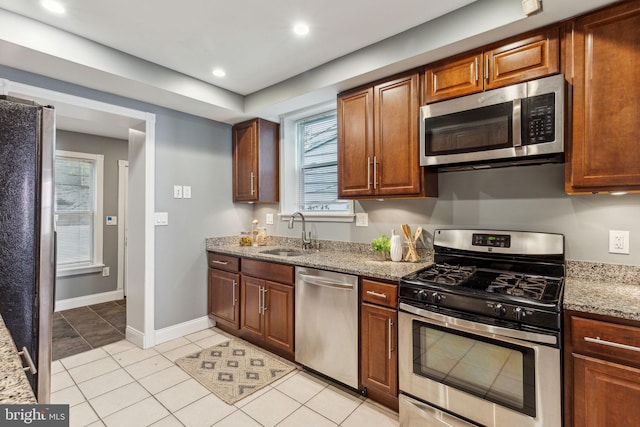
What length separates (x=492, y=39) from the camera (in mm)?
1918

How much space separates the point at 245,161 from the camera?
142 inches

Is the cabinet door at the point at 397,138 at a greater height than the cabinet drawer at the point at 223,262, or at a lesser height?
greater

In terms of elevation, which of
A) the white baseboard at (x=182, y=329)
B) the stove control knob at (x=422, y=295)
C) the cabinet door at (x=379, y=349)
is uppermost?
the stove control knob at (x=422, y=295)

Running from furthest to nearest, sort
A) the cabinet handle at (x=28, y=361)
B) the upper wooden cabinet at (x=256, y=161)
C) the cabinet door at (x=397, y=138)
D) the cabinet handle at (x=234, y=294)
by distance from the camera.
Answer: the upper wooden cabinet at (x=256, y=161) < the cabinet handle at (x=234, y=294) < the cabinet door at (x=397, y=138) < the cabinet handle at (x=28, y=361)

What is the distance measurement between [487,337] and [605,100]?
4.44 ft

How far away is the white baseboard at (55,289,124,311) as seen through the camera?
13.4 ft

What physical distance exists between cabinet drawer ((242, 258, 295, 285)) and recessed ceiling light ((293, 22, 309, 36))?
1726 mm

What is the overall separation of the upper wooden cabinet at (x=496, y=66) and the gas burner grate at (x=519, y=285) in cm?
116

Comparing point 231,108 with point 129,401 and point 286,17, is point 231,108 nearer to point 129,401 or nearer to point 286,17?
point 286,17

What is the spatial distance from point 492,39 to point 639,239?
1.40 meters

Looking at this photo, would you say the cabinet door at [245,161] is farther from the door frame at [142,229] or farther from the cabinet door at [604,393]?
the cabinet door at [604,393]

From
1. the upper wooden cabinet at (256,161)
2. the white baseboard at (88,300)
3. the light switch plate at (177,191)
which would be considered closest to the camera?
the light switch plate at (177,191)

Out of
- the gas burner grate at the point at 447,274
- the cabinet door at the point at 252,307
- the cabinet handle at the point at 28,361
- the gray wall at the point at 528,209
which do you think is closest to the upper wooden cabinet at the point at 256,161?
the cabinet door at the point at 252,307

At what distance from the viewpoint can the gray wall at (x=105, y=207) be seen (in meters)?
4.16
